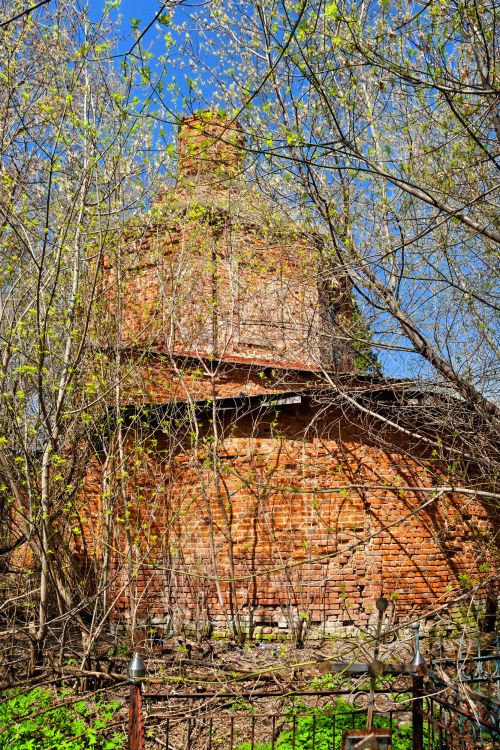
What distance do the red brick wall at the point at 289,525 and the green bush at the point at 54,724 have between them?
2453mm

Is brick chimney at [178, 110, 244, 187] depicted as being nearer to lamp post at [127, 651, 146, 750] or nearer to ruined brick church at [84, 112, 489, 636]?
ruined brick church at [84, 112, 489, 636]

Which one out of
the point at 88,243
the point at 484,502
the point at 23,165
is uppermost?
the point at 23,165

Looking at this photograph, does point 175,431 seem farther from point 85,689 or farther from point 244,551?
point 85,689

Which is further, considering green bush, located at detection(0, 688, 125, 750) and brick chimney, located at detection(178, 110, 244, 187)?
green bush, located at detection(0, 688, 125, 750)

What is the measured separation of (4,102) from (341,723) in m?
7.30

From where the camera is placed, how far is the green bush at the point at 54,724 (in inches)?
230

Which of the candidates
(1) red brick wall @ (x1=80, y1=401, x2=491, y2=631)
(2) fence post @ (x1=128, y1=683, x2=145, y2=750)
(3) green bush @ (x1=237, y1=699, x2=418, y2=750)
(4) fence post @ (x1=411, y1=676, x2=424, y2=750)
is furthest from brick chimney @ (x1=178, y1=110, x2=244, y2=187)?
(3) green bush @ (x1=237, y1=699, x2=418, y2=750)

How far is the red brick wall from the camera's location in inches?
353

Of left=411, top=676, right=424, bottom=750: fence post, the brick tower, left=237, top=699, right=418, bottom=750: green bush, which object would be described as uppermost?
the brick tower

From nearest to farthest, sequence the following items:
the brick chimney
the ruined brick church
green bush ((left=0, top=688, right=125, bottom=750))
→ 1. the brick chimney
2. green bush ((left=0, top=688, right=125, bottom=750))
3. the ruined brick church

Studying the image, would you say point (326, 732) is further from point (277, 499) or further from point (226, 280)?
point (226, 280)

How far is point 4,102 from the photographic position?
24.7 feet

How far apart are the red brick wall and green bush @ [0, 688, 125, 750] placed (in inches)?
96.6

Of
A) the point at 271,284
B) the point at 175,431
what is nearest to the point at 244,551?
the point at 175,431
